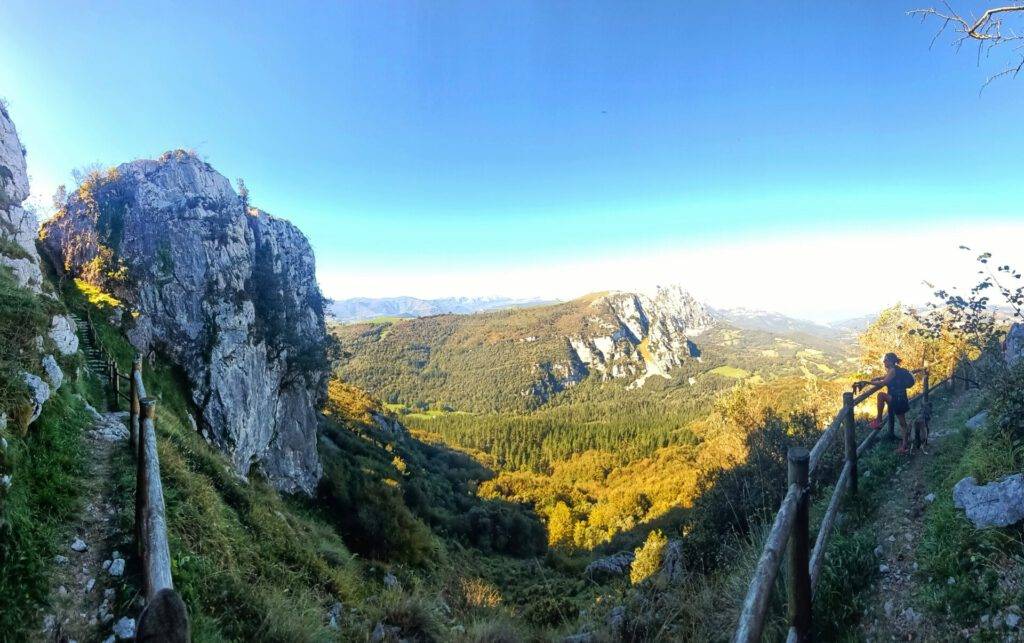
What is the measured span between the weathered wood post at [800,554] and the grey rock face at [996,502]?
2.41m

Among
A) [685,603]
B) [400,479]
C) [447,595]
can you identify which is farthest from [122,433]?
[400,479]

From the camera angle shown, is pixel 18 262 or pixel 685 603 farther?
pixel 18 262

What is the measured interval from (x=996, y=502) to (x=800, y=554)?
2.80 meters

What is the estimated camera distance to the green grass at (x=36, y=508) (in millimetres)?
3876

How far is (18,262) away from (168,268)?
314 inches

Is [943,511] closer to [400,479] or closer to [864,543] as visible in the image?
[864,543]

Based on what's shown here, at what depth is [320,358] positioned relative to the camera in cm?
2966

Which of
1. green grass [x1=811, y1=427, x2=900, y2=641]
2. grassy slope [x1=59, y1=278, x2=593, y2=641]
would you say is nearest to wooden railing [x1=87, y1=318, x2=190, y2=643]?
grassy slope [x1=59, y1=278, x2=593, y2=641]

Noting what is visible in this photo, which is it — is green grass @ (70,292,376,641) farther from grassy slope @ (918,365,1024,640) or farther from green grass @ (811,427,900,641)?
grassy slope @ (918,365,1024,640)

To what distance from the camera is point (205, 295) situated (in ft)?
66.3

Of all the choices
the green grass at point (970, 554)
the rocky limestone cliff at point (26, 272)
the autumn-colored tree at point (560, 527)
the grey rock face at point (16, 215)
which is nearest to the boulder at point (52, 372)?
the rocky limestone cliff at point (26, 272)

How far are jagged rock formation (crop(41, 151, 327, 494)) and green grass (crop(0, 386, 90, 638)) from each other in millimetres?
12249

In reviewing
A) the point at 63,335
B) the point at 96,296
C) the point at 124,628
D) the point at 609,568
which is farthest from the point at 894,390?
the point at 96,296

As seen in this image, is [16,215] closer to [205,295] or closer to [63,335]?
[205,295]
